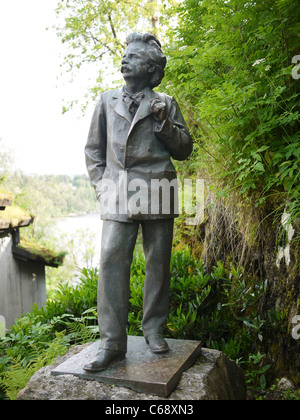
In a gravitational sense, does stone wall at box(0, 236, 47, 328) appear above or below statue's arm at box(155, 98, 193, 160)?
below

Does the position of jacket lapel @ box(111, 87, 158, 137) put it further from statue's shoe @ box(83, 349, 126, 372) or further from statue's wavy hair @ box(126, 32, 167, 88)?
statue's shoe @ box(83, 349, 126, 372)

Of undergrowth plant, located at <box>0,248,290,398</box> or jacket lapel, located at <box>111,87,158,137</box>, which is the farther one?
undergrowth plant, located at <box>0,248,290,398</box>

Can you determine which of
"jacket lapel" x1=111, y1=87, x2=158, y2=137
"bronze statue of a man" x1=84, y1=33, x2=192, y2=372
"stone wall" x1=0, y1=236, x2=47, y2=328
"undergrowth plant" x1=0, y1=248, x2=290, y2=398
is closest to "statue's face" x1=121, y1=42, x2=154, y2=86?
"bronze statue of a man" x1=84, y1=33, x2=192, y2=372

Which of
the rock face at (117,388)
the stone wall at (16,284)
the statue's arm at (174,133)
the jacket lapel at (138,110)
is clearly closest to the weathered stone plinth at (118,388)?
the rock face at (117,388)

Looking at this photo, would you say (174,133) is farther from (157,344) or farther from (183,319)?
(183,319)

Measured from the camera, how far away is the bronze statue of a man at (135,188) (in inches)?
108

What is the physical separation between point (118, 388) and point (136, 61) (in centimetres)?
226

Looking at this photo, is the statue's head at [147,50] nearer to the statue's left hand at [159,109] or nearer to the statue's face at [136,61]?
the statue's face at [136,61]

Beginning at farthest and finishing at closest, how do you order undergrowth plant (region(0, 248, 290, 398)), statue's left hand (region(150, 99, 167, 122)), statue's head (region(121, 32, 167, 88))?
undergrowth plant (region(0, 248, 290, 398)) < statue's head (region(121, 32, 167, 88)) < statue's left hand (region(150, 99, 167, 122))

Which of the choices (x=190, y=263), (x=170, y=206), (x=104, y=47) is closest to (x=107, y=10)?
(x=104, y=47)

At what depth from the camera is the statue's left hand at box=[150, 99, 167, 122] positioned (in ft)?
8.78
